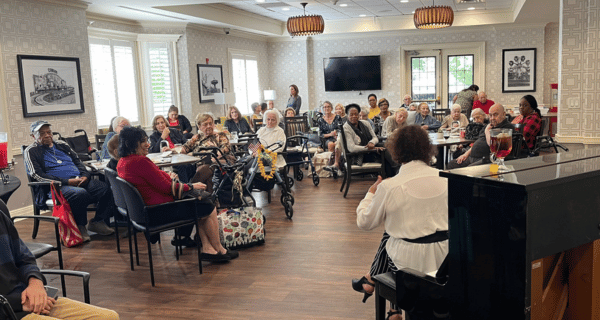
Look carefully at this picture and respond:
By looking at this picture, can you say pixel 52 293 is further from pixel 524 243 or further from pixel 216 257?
pixel 216 257

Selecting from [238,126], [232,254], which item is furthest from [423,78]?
[232,254]

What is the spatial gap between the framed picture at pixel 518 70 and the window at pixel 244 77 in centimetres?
649

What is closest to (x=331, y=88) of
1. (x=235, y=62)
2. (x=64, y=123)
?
(x=235, y=62)

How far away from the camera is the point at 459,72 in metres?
13.7

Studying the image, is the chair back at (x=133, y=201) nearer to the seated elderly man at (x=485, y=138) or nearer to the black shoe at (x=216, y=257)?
the black shoe at (x=216, y=257)

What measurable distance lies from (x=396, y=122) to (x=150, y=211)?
15.7 feet

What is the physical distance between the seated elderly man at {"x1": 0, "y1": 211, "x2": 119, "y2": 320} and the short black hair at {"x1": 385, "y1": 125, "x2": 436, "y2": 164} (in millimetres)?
1609

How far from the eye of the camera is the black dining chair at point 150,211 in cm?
401

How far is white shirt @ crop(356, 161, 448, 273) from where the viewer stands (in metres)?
2.50

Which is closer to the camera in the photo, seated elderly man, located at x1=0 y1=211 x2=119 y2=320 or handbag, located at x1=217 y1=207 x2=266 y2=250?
seated elderly man, located at x1=0 y1=211 x2=119 y2=320

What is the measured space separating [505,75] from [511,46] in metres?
0.73

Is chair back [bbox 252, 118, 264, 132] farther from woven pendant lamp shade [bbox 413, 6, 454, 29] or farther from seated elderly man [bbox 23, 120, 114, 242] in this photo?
seated elderly man [bbox 23, 120, 114, 242]

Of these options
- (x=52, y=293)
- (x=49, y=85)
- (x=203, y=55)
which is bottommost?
(x=52, y=293)

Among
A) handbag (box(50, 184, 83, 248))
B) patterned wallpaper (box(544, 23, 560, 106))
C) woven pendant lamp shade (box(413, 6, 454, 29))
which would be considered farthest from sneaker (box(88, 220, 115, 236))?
patterned wallpaper (box(544, 23, 560, 106))
